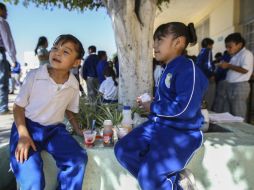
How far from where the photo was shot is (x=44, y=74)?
8.91 feet

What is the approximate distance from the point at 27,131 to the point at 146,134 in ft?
3.06

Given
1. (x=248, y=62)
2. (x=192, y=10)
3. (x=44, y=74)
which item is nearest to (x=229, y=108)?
(x=248, y=62)

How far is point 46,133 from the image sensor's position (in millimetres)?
2613

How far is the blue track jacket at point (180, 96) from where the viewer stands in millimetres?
2318

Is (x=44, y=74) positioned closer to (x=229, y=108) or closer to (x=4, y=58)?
(x=4, y=58)

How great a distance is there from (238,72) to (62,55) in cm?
348

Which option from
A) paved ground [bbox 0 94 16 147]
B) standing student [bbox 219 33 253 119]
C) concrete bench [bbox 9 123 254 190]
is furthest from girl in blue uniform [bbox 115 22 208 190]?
standing student [bbox 219 33 253 119]

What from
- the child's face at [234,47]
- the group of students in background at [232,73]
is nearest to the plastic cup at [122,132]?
the group of students in background at [232,73]

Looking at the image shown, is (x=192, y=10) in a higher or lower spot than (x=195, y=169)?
higher

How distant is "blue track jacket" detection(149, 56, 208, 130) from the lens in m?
2.32

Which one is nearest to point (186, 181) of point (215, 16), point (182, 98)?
point (182, 98)

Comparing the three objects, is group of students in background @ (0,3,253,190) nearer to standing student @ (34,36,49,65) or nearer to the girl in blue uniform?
the girl in blue uniform

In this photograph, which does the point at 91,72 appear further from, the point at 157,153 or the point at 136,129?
the point at 157,153

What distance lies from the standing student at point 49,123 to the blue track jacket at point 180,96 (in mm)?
742
